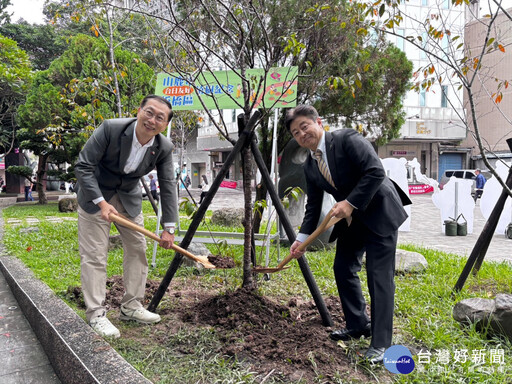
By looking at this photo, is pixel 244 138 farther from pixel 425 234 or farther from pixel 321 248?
pixel 425 234

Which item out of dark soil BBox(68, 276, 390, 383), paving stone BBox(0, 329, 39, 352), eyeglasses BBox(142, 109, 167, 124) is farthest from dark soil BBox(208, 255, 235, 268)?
eyeglasses BBox(142, 109, 167, 124)

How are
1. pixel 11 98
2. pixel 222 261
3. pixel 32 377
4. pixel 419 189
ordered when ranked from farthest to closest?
pixel 11 98 < pixel 419 189 < pixel 222 261 < pixel 32 377

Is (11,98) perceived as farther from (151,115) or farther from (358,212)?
(358,212)

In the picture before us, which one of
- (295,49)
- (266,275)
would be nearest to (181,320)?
(266,275)

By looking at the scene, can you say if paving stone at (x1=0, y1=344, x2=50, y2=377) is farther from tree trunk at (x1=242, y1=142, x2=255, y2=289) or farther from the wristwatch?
tree trunk at (x1=242, y1=142, x2=255, y2=289)

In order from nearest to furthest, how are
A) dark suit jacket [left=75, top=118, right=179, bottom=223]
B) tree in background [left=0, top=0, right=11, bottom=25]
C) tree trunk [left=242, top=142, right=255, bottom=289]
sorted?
1. dark suit jacket [left=75, top=118, right=179, bottom=223]
2. tree trunk [left=242, top=142, right=255, bottom=289]
3. tree in background [left=0, top=0, right=11, bottom=25]

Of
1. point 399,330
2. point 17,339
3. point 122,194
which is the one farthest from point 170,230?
point 399,330

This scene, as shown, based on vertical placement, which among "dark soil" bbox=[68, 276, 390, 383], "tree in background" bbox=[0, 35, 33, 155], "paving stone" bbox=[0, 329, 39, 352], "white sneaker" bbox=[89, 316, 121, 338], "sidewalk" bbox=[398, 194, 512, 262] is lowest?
"sidewalk" bbox=[398, 194, 512, 262]

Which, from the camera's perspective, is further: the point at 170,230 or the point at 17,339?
the point at 17,339

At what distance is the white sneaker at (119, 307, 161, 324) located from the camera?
3.44 meters

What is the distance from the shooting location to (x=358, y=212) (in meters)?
2.83

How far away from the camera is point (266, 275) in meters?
4.88

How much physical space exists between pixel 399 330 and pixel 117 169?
2525 millimetres

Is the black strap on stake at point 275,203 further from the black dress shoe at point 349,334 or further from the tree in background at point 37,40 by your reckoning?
the tree in background at point 37,40
